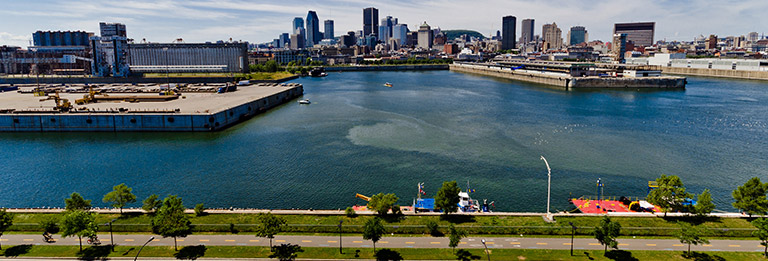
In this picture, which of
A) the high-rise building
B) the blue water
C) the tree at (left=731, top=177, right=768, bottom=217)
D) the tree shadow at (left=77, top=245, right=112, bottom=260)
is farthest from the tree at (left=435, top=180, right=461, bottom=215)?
the high-rise building

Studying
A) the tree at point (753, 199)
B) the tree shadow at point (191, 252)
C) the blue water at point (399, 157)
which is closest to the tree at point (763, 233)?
the tree at point (753, 199)

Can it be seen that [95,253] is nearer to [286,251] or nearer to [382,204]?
[286,251]

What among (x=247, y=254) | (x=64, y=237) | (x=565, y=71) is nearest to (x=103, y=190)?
(x=64, y=237)

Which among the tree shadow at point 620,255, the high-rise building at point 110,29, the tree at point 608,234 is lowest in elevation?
the tree shadow at point 620,255

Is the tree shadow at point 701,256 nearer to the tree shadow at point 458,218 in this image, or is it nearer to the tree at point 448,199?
the tree shadow at point 458,218

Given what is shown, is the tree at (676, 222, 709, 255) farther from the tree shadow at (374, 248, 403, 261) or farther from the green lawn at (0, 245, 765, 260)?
the tree shadow at (374, 248, 403, 261)
